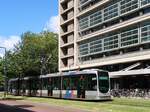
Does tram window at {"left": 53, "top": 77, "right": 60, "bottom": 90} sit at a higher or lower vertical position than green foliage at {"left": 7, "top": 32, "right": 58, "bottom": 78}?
lower

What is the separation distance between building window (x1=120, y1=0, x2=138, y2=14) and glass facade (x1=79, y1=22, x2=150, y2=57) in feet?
9.45

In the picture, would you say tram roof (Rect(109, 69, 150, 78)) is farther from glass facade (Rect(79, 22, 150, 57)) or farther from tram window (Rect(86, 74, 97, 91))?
tram window (Rect(86, 74, 97, 91))

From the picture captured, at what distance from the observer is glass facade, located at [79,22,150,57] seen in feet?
186

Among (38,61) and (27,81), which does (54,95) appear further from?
(38,61)

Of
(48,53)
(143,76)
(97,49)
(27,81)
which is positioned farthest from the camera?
(48,53)

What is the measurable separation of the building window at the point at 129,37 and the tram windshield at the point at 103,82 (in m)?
17.8

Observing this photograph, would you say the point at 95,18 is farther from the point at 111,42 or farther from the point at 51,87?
the point at 51,87

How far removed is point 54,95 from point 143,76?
13335 millimetres

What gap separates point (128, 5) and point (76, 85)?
843 inches

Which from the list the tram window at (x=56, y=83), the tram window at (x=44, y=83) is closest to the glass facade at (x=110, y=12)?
the tram window at (x=44, y=83)

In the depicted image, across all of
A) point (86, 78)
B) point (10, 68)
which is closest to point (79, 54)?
point (10, 68)

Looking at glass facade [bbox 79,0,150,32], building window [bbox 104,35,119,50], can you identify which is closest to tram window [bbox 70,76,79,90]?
glass facade [bbox 79,0,150,32]

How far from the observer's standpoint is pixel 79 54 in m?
78.6

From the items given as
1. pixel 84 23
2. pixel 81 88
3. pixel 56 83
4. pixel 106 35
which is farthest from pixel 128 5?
pixel 81 88
